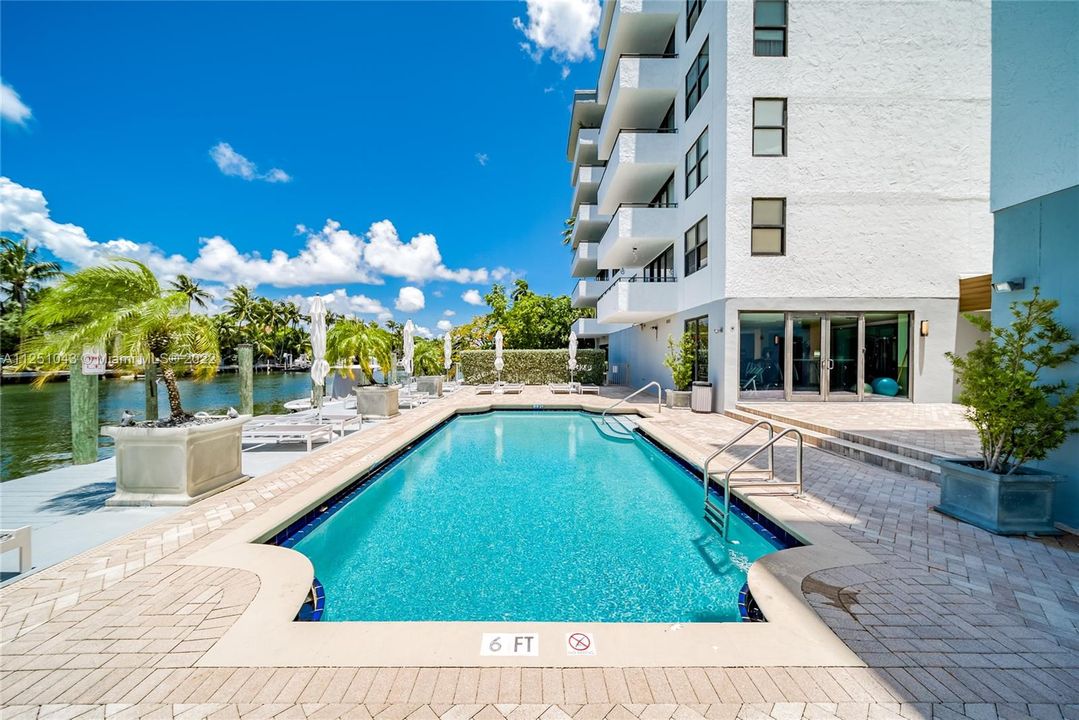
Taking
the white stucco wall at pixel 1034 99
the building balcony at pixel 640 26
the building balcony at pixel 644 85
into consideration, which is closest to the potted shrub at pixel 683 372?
the white stucco wall at pixel 1034 99

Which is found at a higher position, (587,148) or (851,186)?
(587,148)

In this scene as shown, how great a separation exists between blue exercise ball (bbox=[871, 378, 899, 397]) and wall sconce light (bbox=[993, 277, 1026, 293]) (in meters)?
8.50

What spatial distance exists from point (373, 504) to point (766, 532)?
4.91 meters

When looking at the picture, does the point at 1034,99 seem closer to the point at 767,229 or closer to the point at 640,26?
the point at 767,229

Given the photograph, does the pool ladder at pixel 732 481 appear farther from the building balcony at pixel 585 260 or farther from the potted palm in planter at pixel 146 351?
the building balcony at pixel 585 260

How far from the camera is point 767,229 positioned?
11125 mm

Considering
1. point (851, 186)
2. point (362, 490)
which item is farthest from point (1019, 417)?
point (851, 186)

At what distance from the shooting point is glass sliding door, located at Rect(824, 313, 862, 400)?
1119 centimetres

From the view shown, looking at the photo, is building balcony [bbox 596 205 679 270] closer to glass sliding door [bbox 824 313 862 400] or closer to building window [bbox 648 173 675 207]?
building window [bbox 648 173 675 207]

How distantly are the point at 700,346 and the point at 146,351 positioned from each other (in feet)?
42.5

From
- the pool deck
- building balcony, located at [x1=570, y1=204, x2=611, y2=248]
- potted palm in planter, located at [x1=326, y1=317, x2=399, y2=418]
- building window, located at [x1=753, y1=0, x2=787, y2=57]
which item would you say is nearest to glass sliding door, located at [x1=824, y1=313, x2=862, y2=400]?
building window, located at [x1=753, y1=0, x2=787, y2=57]

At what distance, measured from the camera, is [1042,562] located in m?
3.32

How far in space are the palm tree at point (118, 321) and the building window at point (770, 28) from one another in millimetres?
14092

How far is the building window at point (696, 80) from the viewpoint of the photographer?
488 inches
